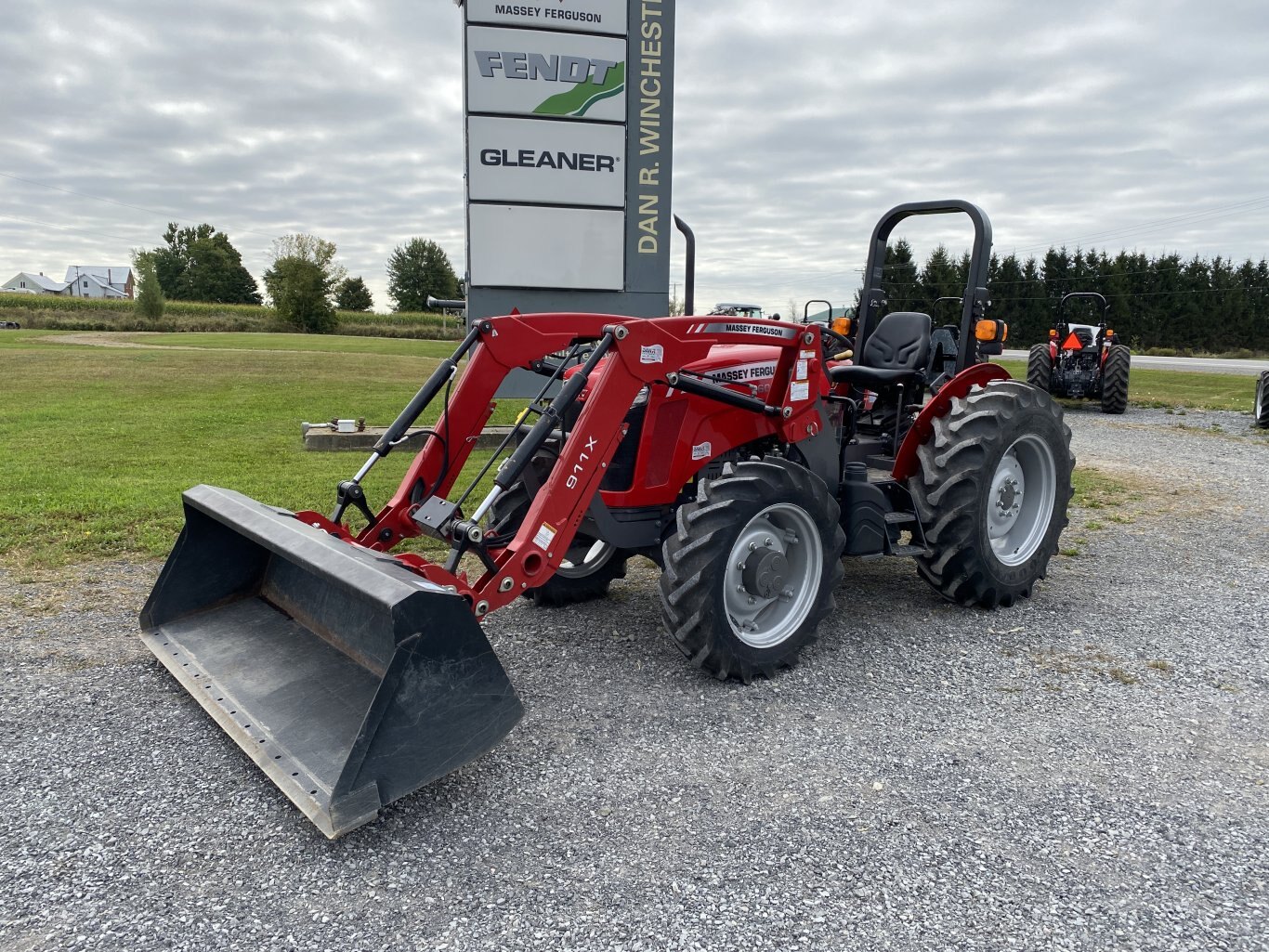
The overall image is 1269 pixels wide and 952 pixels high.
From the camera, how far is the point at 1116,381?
16.1 meters

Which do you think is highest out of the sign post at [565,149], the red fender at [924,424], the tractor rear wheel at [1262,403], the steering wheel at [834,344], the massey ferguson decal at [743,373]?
the sign post at [565,149]

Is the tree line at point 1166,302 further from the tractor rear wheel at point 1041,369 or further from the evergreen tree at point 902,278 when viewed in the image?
the tractor rear wheel at point 1041,369

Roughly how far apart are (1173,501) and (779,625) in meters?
6.12

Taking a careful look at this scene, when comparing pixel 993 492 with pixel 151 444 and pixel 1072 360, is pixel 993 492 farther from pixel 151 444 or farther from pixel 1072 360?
pixel 1072 360

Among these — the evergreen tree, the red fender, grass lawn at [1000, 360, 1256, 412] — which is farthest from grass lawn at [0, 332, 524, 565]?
the evergreen tree

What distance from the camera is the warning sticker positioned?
3605 mm

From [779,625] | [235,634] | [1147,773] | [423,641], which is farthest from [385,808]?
[1147,773]

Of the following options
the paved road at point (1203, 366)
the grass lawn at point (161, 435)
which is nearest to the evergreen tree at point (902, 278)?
the paved road at point (1203, 366)

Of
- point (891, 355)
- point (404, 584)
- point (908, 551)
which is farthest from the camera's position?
point (891, 355)

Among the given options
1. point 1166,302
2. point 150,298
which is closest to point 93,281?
point 150,298

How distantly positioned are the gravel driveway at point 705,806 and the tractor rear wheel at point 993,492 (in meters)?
0.32

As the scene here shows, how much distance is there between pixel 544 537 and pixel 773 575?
1.21 metres

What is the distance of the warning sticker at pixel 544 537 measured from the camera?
3.61 meters

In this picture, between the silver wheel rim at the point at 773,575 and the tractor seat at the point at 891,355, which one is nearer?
the silver wheel rim at the point at 773,575
